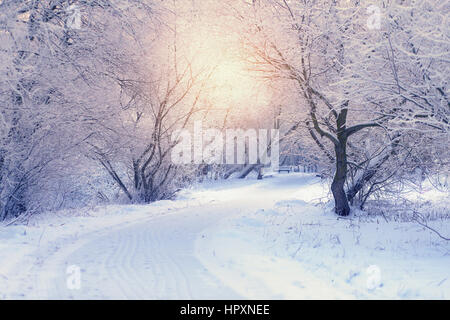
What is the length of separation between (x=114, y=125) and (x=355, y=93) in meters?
9.66

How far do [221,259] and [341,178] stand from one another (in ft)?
26.3

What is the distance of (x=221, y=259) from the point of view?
641 centimetres

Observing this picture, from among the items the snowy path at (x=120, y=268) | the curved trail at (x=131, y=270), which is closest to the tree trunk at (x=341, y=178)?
the snowy path at (x=120, y=268)

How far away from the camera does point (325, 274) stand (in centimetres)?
562

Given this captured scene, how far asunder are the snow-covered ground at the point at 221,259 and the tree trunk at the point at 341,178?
1999 millimetres

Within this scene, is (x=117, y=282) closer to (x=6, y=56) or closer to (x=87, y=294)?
(x=87, y=294)

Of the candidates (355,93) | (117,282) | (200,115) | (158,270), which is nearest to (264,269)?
(158,270)

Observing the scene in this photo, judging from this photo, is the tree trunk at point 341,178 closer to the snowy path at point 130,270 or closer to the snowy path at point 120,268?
the snowy path at point 120,268

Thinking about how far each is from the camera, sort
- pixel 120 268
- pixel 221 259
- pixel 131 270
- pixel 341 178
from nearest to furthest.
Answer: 1. pixel 131 270
2. pixel 120 268
3. pixel 221 259
4. pixel 341 178

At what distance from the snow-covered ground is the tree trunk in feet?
6.56

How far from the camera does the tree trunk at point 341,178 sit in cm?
1308

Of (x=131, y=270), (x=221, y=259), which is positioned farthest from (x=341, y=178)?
(x=131, y=270)

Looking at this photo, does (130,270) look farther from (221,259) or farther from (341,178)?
(341,178)
